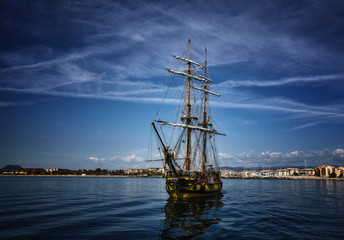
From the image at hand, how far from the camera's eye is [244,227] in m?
21.3

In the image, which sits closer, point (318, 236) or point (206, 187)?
point (318, 236)

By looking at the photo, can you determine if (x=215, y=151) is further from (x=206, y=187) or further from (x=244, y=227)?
(x=244, y=227)

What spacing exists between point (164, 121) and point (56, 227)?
3119 centimetres

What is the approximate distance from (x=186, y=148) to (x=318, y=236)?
117 feet

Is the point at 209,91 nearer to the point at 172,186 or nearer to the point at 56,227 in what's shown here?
the point at 172,186

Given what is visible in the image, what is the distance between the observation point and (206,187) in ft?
149

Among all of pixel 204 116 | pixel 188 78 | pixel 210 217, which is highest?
pixel 188 78

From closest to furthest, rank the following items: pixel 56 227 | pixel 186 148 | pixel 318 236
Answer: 1. pixel 318 236
2. pixel 56 227
3. pixel 186 148

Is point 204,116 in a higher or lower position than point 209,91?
lower

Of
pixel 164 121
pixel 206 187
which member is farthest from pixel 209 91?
pixel 206 187

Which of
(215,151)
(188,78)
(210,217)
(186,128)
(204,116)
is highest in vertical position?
(188,78)

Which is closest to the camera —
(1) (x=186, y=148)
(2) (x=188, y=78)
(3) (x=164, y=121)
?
(3) (x=164, y=121)

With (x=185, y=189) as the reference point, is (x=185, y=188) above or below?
above

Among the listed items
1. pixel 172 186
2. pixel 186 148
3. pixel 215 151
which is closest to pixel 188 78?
pixel 186 148
